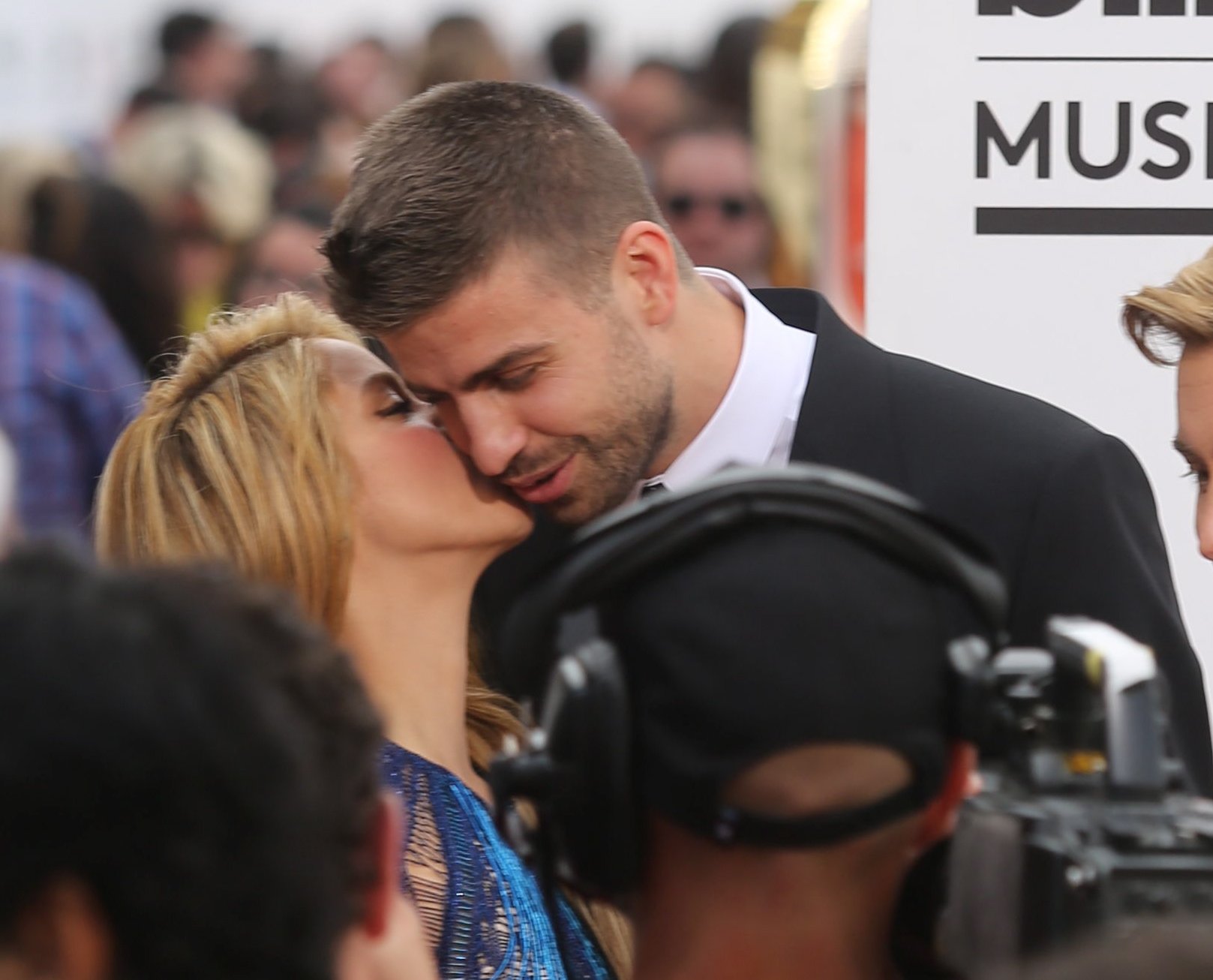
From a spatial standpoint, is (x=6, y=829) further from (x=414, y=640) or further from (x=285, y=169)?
(x=285, y=169)

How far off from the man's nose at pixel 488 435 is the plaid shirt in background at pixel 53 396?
7.34 ft

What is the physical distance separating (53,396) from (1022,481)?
2.80 m

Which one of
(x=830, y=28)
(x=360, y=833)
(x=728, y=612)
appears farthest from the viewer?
(x=830, y=28)

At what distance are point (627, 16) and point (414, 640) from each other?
22.2 feet

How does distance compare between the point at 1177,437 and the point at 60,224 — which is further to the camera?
the point at 60,224

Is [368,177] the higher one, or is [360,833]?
[368,177]

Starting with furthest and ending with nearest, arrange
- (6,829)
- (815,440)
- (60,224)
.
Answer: (60,224) → (815,440) → (6,829)

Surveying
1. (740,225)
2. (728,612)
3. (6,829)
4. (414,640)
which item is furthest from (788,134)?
(6,829)

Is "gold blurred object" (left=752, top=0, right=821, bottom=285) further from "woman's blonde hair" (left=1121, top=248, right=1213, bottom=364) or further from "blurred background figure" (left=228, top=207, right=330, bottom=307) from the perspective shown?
"woman's blonde hair" (left=1121, top=248, right=1213, bottom=364)

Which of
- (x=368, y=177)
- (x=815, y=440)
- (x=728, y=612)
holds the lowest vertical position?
(x=815, y=440)

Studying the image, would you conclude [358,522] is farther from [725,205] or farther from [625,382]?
[725,205]

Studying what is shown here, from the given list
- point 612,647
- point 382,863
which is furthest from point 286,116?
point 382,863

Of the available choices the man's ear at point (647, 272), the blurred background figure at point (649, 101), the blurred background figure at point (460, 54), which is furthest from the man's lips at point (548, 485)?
the blurred background figure at point (649, 101)

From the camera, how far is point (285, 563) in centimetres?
222
